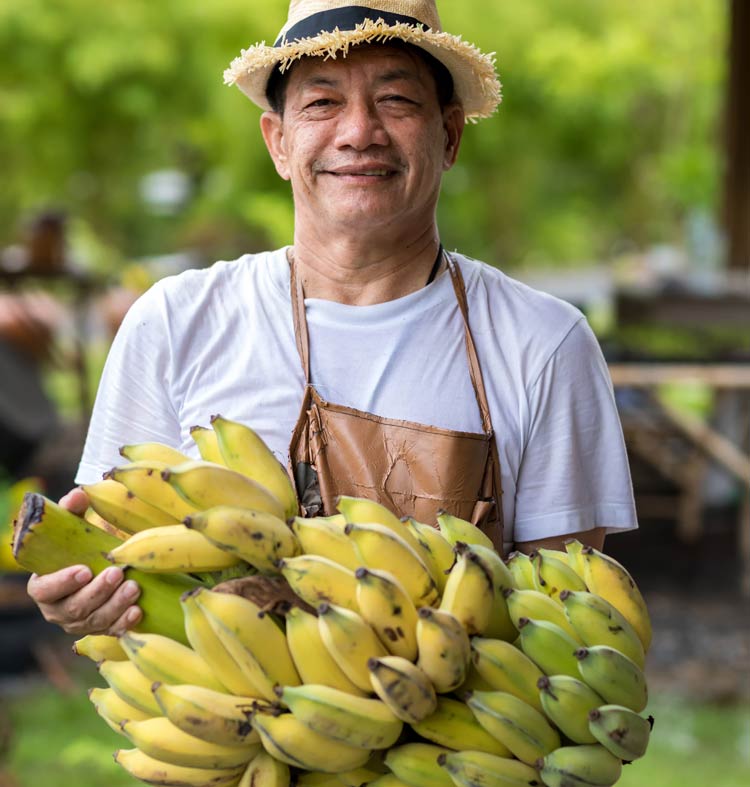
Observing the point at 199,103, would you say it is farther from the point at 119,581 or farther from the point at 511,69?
the point at 119,581

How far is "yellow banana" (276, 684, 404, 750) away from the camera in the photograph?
3.73 ft

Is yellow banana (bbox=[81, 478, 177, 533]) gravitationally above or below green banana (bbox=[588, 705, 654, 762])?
above

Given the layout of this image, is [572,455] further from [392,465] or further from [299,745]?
[299,745]

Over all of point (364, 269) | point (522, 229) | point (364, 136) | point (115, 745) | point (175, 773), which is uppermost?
point (364, 136)

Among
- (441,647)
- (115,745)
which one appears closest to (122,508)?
(441,647)

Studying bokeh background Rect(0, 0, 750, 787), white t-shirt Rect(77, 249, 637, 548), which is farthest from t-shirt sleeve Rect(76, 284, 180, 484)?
bokeh background Rect(0, 0, 750, 787)

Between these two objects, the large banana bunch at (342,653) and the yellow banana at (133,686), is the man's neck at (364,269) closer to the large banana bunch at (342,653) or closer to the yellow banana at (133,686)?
the large banana bunch at (342,653)

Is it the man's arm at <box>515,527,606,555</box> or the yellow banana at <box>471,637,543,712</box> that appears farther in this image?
the man's arm at <box>515,527,606,555</box>

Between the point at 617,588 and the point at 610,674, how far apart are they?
143mm

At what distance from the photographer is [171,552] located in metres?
1.24

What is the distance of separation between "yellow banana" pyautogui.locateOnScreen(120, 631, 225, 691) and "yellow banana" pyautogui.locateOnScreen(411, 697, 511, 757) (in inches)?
8.1

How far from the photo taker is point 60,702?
437 centimetres

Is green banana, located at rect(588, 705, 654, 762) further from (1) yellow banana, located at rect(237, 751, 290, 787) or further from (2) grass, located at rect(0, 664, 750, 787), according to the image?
(2) grass, located at rect(0, 664, 750, 787)

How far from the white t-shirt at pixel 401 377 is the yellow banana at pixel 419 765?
497 mm
